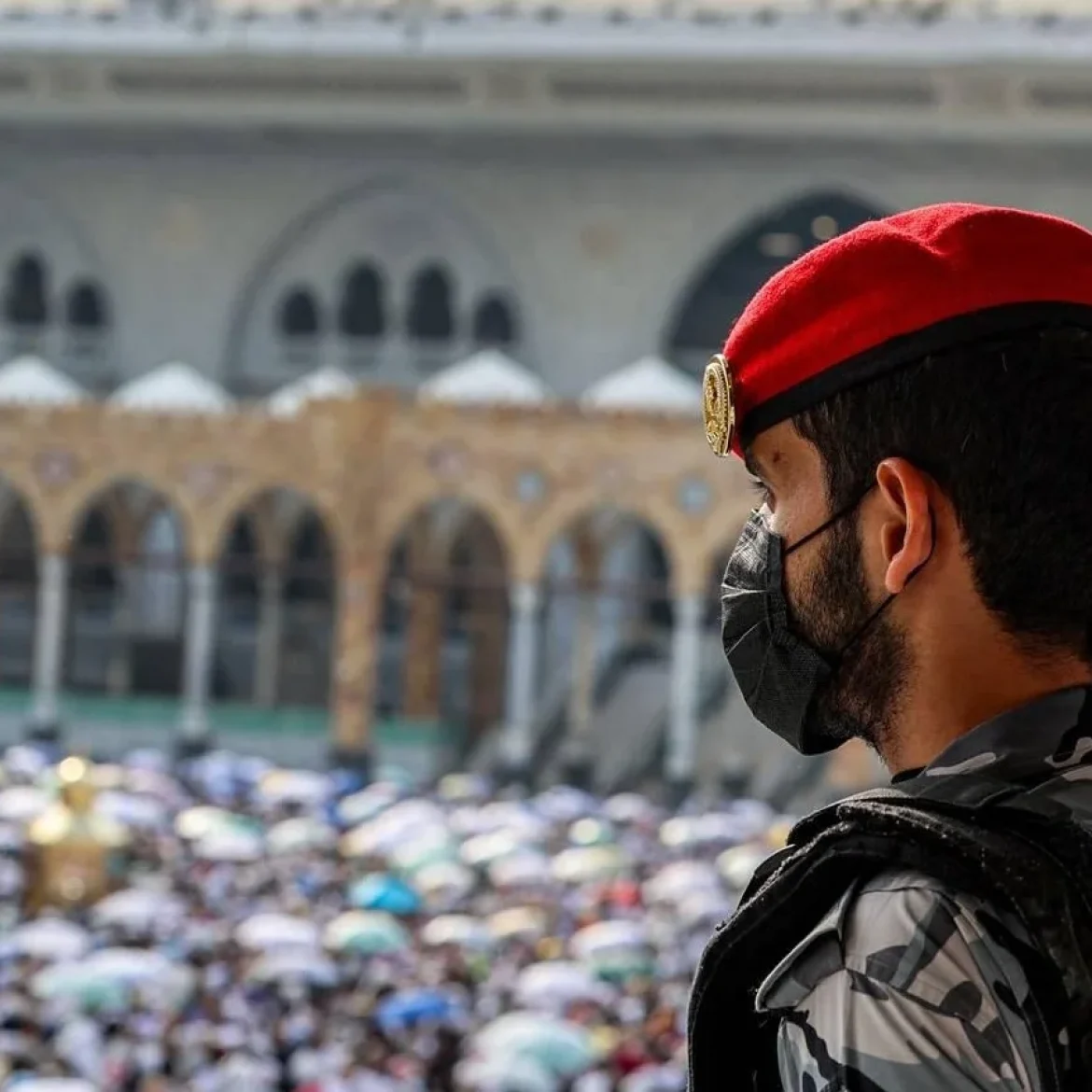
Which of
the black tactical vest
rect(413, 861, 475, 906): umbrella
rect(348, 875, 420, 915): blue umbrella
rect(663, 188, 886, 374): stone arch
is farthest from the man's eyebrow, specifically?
rect(663, 188, 886, 374): stone arch

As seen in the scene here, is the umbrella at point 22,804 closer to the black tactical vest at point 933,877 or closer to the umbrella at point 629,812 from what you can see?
the umbrella at point 629,812

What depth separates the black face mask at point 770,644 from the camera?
1933 mm

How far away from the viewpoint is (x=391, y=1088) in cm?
1099

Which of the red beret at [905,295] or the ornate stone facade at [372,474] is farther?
the ornate stone facade at [372,474]

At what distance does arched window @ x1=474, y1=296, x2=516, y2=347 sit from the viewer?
36.4 meters

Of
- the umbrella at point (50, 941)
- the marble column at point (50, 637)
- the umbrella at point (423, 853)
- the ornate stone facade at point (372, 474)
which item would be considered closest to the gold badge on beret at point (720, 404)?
the umbrella at point (50, 941)

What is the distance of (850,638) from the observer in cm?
191

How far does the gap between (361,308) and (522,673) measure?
10210mm

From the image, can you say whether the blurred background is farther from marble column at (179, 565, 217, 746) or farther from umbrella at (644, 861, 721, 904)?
umbrella at (644, 861, 721, 904)

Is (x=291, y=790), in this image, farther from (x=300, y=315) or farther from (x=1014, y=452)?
(x=1014, y=452)

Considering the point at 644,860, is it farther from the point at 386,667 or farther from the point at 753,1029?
the point at 753,1029

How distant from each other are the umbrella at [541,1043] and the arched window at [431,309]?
24792 millimetres

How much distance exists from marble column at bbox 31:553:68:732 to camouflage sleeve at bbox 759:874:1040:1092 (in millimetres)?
27691

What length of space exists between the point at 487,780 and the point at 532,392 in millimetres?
5189
